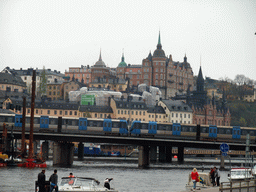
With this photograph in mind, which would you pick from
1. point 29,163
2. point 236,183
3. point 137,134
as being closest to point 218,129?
point 137,134

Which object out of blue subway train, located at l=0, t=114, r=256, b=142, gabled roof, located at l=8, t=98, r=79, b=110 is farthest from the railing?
gabled roof, located at l=8, t=98, r=79, b=110

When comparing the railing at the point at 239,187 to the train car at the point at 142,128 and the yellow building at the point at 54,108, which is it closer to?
the train car at the point at 142,128

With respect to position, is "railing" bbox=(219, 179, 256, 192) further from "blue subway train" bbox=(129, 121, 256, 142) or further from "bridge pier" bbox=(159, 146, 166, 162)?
"bridge pier" bbox=(159, 146, 166, 162)

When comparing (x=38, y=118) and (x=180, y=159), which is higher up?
(x=38, y=118)

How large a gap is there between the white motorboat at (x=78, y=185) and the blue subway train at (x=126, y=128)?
58299 mm

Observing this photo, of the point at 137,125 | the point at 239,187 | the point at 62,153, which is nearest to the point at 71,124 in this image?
the point at 62,153

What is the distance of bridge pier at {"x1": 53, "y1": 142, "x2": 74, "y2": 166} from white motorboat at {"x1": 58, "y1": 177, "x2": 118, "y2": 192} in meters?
56.5

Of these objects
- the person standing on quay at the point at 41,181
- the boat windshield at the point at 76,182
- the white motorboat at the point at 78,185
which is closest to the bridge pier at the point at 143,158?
the white motorboat at the point at 78,185

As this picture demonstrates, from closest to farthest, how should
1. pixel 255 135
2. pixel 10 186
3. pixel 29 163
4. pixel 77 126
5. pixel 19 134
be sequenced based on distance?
pixel 10 186, pixel 29 163, pixel 19 134, pixel 77 126, pixel 255 135

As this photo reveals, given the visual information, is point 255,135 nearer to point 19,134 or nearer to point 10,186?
point 19,134

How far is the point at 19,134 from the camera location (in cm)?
9619

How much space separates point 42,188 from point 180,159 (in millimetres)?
99885

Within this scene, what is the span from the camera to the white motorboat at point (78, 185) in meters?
38.8

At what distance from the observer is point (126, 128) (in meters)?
105
